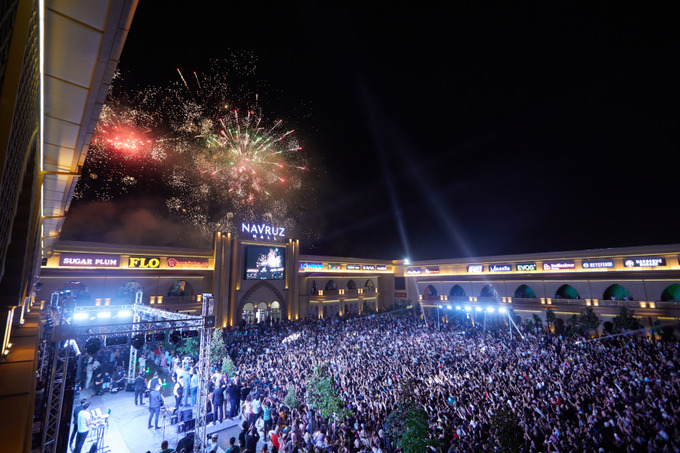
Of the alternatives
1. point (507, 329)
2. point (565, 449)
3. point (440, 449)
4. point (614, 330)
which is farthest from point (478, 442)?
point (614, 330)

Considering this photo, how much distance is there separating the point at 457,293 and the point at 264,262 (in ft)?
82.3

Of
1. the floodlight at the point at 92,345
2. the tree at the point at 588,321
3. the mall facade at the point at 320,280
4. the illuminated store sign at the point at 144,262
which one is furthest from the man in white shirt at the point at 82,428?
the tree at the point at 588,321

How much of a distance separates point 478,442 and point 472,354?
1039 cm

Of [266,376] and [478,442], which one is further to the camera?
[266,376]

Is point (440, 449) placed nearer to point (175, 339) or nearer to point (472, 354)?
point (175, 339)

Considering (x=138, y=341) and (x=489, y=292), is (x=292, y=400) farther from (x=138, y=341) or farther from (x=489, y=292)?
(x=489, y=292)

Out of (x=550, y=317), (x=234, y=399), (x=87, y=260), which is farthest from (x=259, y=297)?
(x=550, y=317)

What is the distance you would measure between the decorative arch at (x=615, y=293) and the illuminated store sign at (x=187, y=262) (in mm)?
38480

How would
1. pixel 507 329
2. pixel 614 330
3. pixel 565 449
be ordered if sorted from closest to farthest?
pixel 565 449, pixel 614 330, pixel 507 329

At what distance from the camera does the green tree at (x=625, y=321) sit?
25500mm

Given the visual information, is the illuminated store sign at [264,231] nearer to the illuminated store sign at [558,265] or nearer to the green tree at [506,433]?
the illuminated store sign at [558,265]

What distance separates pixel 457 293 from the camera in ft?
137

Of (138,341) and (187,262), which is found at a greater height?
(187,262)

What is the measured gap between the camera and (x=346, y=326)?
95.1 feet
